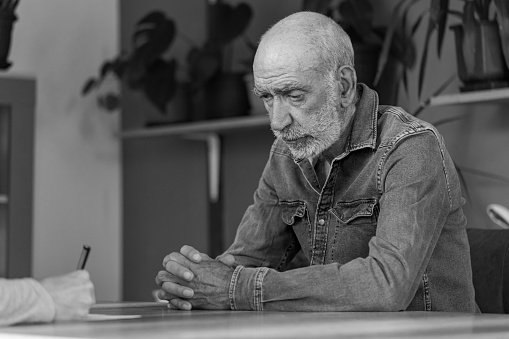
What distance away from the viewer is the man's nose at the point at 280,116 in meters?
2.08

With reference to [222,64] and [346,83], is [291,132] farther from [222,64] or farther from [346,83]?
[222,64]

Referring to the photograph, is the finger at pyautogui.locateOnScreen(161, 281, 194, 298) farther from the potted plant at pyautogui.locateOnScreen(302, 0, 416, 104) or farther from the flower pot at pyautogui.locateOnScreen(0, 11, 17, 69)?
the flower pot at pyautogui.locateOnScreen(0, 11, 17, 69)

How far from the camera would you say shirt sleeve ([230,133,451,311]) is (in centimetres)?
177

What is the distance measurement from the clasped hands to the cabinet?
2.05 meters

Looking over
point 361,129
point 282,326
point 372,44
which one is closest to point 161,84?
point 372,44

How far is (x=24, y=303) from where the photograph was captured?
1.43 metres

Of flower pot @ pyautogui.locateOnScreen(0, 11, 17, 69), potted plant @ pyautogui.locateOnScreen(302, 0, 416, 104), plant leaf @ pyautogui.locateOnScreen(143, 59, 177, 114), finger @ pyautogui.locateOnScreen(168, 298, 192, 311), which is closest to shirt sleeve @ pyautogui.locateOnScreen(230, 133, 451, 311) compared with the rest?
finger @ pyautogui.locateOnScreen(168, 298, 192, 311)

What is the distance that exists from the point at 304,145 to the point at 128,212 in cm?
260

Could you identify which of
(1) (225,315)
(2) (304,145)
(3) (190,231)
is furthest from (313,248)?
(3) (190,231)

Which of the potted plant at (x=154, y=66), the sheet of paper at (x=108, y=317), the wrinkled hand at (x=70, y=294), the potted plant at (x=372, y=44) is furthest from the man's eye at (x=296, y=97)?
the potted plant at (x=154, y=66)

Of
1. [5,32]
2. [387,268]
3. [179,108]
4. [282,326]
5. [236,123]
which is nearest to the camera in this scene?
[282,326]

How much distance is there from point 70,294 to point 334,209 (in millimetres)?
779

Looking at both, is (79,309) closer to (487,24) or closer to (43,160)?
(487,24)

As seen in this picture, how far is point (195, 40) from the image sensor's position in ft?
14.1
